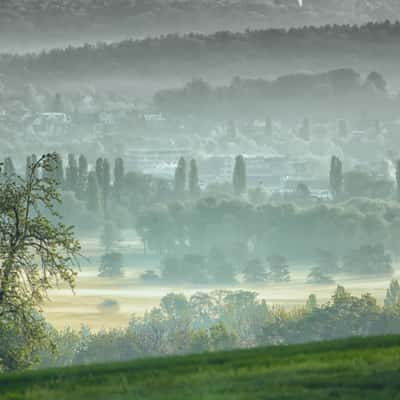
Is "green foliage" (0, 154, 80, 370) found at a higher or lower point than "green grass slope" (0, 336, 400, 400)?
higher

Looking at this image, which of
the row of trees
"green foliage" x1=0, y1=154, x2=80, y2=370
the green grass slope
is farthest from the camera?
the row of trees

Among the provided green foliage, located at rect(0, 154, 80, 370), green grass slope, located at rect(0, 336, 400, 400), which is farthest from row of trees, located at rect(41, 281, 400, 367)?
green grass slope, located at rect(0, 336, 400, 400)

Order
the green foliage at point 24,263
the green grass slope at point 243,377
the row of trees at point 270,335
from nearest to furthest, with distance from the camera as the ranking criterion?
1. the green grass slope at point 243,377
2. the green foliage at point 24,263
3. the row of trees at point 270,335

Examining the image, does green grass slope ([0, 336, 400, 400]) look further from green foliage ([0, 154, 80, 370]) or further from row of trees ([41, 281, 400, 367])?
row of trees ([41, 281, 400, 367])

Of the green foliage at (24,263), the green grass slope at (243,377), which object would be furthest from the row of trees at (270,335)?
the green grass slope at (243,377)

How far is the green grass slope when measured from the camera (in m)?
18.2

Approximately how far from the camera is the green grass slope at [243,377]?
18.2 metres

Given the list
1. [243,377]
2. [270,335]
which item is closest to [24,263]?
[243,377]

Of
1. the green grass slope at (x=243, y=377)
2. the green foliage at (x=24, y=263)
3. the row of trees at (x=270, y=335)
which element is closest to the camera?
the green grass slope at (x=243, y=377)

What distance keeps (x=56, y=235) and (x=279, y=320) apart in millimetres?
111650

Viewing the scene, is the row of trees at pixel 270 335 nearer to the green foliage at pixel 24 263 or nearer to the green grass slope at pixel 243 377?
the green foliage at pixel 24 263

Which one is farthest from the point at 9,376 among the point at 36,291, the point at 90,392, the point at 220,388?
the point at 36,291

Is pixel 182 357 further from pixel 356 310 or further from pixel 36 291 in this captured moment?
pixel 356 310

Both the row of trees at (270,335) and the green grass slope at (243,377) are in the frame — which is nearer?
the green grass slope at (243,377)
